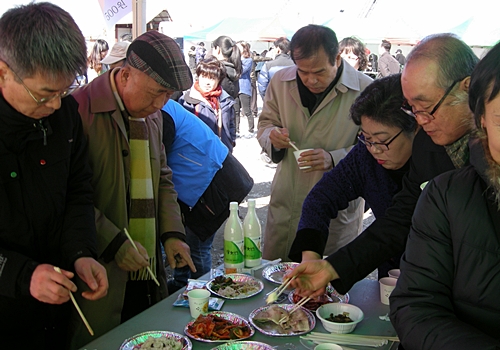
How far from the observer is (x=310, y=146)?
272cm

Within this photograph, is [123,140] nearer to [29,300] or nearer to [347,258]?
[29,300]

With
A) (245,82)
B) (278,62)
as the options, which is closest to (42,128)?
(278,62)

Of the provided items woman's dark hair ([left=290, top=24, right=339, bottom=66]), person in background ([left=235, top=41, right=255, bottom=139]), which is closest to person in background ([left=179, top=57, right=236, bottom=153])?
woman's dark hair ([left=290, top=24, right=339, bottom=66])

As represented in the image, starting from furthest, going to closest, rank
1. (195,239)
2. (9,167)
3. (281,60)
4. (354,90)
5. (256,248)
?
(281,60) < (195,239) < (354,90) < (256,248) < (9,167)

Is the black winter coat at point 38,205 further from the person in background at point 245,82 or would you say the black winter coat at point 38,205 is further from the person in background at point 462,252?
the person in background at point 245,82

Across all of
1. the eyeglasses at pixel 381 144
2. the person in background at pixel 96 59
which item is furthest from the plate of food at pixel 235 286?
the person in background at pixel 96 59

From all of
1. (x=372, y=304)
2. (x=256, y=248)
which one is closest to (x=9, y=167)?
(x=256, y=248)

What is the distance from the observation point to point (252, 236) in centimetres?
210

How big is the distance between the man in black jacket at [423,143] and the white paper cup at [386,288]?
111 mm

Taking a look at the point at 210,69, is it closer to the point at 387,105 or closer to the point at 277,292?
the point at 387,105

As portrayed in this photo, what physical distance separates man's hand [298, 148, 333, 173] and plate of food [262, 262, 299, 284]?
1.96 feet

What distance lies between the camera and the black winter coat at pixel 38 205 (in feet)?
4.84

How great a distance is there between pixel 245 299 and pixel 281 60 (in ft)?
23.5

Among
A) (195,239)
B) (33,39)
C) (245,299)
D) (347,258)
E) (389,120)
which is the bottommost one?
(195,239)
